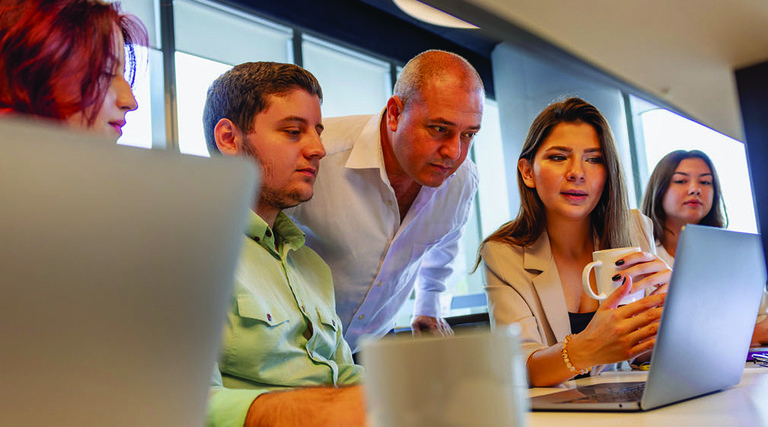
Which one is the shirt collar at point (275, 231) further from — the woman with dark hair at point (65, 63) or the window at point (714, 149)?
the window at point (714, 149)

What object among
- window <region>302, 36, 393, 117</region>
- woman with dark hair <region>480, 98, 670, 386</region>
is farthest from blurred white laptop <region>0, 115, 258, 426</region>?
window <region>302, 36, 393, 117</region>

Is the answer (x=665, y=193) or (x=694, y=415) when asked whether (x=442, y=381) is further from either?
(x=665, y=193)

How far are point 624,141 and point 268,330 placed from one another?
6.06 m

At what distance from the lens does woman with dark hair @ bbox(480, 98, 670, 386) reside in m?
1.62

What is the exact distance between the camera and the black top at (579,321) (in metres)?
1.63

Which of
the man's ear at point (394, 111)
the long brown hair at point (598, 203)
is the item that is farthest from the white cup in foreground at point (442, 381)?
the man's ear at point (394, 111)

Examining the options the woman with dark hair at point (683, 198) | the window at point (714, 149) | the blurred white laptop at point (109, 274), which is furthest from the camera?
the woman with dark hair at point (683, 198)

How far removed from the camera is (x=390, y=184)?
2080 mm

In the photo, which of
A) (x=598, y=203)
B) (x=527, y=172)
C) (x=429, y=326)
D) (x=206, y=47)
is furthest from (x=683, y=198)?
(x=206, y=47)

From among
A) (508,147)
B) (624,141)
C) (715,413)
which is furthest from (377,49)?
(715,413)

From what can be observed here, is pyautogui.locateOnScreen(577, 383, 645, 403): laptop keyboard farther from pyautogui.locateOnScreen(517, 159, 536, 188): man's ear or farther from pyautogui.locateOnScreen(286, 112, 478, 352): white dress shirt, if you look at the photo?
pyautogui.locateOnScreen(286, 112, 478, 352): white dress shirt

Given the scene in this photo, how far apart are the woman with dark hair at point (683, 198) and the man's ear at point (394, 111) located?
1.35 meters

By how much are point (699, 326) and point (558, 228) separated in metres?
1.02

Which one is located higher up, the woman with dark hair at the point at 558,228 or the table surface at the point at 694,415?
the woman with dark hair at the point at 558,228
